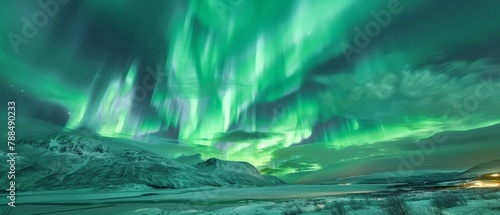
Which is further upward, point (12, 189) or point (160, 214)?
point (12, 189)

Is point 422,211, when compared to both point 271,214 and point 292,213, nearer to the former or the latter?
point 292,213

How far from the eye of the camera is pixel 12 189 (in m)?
27.1

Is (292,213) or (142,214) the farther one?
(142,214)

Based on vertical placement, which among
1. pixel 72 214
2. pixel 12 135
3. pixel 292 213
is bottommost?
pixel 72 214

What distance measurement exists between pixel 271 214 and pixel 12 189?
2629 centimetres

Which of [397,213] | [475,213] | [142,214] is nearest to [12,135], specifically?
[142,214]

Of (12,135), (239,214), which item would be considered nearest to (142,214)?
(239,214)

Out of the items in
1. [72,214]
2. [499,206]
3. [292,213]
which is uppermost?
[499,206]

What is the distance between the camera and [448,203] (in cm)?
1861

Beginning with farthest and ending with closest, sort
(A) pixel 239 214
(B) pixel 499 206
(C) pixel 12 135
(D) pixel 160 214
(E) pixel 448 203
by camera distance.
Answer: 1. (C) pixel 12 135
2. (D) pixel 160 214
3. (A) pixel 239 214
4. (E) pixel 448 203
5. (B) pixel 499 206

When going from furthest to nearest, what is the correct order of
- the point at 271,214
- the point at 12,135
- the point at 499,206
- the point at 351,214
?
the point at 12,135
the point at 271,214
the point at 351,214
the point at 499,206

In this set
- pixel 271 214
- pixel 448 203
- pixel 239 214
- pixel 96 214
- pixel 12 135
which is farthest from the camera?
pixel 12 135

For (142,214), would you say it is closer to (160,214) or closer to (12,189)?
(160,214)

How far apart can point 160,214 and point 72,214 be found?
38.6 feet
